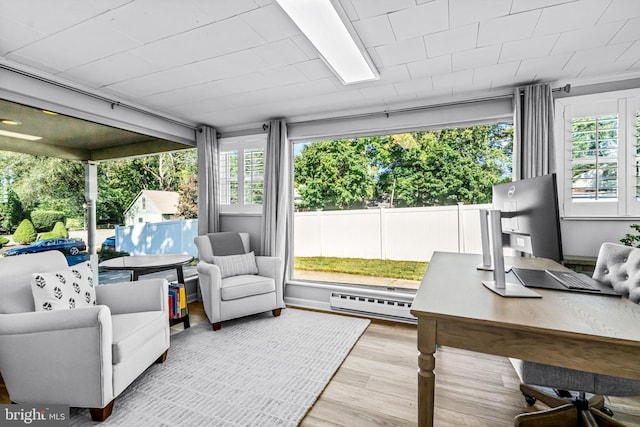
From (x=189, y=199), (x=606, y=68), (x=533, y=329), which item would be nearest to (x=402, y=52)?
(x=606, y=68)

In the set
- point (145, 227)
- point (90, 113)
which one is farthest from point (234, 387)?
point (90, 113)

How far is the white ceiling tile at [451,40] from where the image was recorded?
187 cm

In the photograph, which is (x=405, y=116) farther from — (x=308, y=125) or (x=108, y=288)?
(x=108, y=288)

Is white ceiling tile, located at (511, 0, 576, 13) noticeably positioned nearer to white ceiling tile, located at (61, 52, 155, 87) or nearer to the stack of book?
white ceiling tile, located at (61, 52, 155, 87)

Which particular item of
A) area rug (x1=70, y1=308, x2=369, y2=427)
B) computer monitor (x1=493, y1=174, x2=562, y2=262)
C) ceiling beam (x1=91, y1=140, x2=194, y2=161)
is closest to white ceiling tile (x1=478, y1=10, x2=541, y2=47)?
computer monitor (x1=493, y1=174, x2=562, y2=262)

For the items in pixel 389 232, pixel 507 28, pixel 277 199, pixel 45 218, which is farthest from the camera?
pixel 389 232

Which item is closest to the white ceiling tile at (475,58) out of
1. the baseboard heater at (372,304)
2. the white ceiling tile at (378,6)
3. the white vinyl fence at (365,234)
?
the white ceiling tile at (378,6)

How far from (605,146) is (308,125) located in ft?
9.51

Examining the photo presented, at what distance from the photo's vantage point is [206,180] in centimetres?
402

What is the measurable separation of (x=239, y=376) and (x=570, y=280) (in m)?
2.15

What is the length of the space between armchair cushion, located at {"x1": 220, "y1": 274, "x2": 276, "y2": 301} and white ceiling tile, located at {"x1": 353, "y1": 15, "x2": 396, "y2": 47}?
8.00 feet

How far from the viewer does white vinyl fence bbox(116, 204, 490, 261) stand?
3.64 metres

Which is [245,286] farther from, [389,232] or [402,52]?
[402,52]

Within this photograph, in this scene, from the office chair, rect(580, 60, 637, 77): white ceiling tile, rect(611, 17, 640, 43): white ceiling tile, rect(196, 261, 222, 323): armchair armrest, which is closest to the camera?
the office chair
